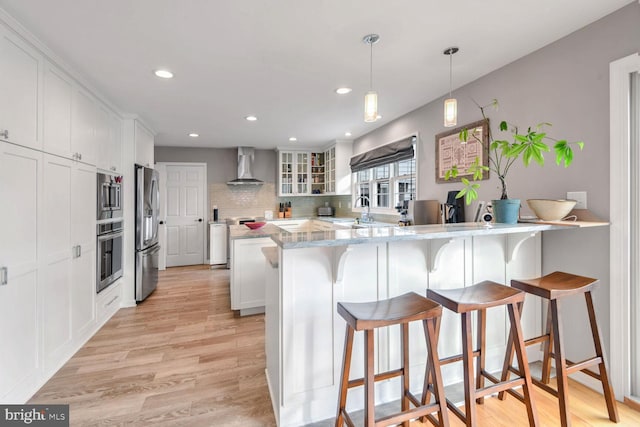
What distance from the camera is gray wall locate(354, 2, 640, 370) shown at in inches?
70.5

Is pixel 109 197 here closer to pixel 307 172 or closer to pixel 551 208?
pixel 307 172

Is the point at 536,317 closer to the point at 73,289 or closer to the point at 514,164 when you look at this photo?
the point at 514,164

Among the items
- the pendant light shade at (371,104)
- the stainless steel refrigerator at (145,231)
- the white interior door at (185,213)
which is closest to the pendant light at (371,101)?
the pendant light shade at (371,104)

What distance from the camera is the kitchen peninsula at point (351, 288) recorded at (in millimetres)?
1561

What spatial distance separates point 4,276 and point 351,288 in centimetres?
195

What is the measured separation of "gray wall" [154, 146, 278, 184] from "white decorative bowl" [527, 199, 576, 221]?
4954 mm

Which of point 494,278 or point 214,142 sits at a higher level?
point 214,142

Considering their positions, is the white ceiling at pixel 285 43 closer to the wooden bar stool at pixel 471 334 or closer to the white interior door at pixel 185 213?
the wooden bar stool at pixel 471 334

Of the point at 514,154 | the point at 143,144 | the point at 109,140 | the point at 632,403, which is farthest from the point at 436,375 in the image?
the point at 143,144

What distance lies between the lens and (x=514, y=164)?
2.38 meters

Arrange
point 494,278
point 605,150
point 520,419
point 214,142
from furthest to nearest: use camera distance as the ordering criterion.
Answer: point 214,142, point 494,278, point 605,150, point 520,419

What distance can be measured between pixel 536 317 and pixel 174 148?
6.03 meters

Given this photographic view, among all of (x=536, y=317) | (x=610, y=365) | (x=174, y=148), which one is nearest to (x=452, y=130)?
(x=536, y=317)

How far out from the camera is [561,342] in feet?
4.84
